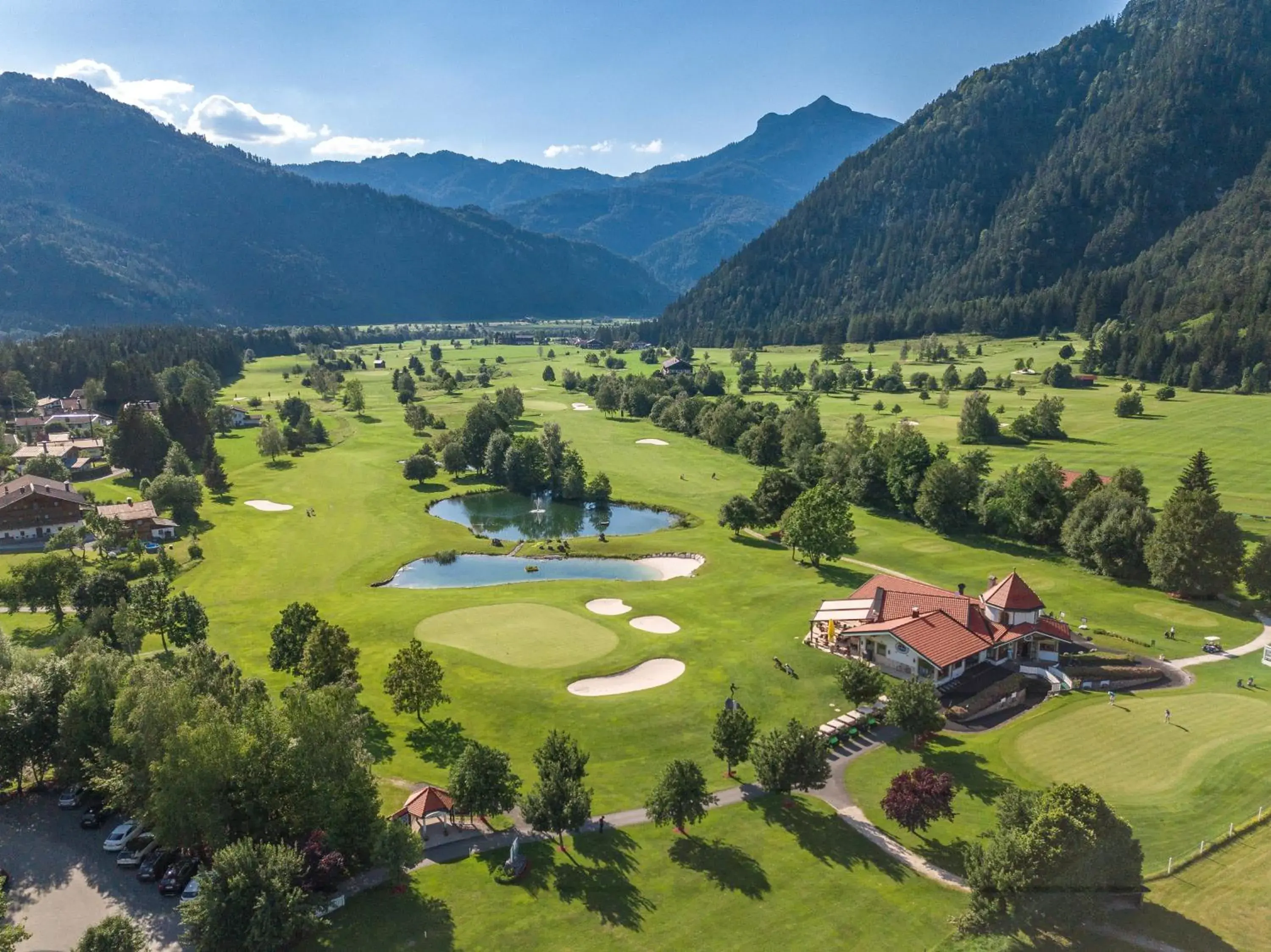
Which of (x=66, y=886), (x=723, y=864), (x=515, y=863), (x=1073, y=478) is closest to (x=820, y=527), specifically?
(x=1073, y=478)

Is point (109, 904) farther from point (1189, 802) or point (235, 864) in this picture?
point (1189, 802)

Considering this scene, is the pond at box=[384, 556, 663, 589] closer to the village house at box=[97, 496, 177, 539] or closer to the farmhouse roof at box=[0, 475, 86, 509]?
the village house at box=[97, 496, 177, 539]

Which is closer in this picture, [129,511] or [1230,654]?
[1230,654]

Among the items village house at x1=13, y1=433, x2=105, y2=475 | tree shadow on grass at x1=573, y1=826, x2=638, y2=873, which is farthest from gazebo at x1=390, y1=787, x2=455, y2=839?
village house at x1=13, y1=433, x2=105, y2=475

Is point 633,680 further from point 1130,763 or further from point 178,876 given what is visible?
point 1130,763

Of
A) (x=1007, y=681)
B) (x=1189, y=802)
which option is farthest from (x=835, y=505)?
(x=1189, y=802)

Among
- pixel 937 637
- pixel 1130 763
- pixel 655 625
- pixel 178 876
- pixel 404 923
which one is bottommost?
pixel 178 876
